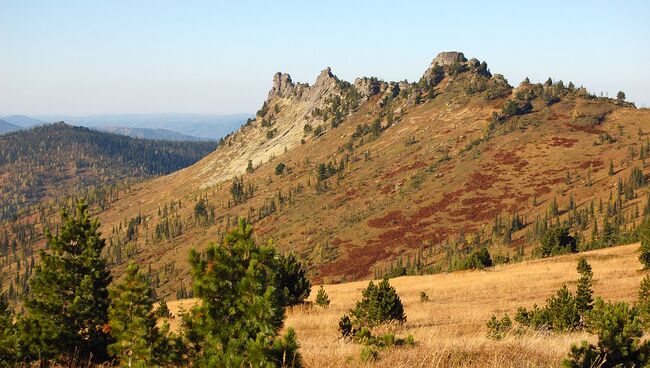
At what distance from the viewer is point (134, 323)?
1213cm

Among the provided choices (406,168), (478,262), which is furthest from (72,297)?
(406,168)

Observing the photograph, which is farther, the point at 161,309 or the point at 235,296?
the point at 161,309

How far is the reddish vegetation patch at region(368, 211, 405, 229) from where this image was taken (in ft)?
438

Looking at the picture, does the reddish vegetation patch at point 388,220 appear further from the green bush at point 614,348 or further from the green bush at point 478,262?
the green bush at point 614,348

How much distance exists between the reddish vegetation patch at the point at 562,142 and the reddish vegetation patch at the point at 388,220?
54.0 meters

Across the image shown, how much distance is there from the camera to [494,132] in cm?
16512

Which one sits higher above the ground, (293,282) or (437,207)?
(437,207)

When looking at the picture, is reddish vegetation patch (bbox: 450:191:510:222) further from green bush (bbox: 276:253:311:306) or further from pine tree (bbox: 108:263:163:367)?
pine tree (bbox: 108:263:163:367)

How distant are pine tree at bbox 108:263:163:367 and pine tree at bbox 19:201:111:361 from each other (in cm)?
182

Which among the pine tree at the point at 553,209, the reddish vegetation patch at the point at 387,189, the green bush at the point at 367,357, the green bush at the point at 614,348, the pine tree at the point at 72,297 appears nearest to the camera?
the green bush at the point at 614,348

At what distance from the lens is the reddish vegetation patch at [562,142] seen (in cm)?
14600

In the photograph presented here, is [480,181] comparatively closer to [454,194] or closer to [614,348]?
[454,194]

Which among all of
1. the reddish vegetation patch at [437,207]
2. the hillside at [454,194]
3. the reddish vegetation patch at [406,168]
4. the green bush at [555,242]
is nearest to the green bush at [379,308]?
the green bush at [555,242]

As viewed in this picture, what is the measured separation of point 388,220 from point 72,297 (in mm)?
122679
